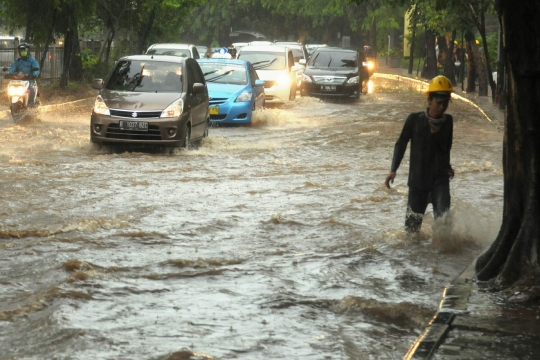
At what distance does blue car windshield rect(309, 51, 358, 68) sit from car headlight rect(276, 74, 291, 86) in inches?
199

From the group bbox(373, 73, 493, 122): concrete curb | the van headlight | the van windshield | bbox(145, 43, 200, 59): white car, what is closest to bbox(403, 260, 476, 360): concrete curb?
bbox(373, 73, 493, 122): concrete curb

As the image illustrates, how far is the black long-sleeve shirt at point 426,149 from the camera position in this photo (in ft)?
30.4

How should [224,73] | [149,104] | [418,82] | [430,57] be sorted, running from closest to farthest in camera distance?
[149,104] → [224,73] → [418,82] → [430,57]

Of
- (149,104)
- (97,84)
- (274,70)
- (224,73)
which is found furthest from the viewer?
(274,70)

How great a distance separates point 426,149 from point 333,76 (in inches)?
987

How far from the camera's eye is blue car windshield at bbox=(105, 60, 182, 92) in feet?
58.1

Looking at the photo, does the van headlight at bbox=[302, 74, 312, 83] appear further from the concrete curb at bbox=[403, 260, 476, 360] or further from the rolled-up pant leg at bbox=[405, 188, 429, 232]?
the concrete curb at bbox=[403, 260, 476, 360]

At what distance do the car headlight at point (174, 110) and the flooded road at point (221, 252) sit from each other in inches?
28.8

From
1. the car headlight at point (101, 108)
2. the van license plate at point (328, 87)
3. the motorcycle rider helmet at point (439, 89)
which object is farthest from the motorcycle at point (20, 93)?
the motorcycle rider helmet at point (439, 89)

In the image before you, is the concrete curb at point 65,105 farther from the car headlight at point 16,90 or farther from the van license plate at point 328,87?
the van license plate at point 328,87

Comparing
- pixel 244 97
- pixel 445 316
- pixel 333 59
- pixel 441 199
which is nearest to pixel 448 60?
pixel 333 59

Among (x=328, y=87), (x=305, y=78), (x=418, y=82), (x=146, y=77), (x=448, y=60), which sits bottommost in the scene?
(x=418, y=82)

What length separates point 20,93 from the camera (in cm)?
2188

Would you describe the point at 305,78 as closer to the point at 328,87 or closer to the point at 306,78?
the point at 306,78
